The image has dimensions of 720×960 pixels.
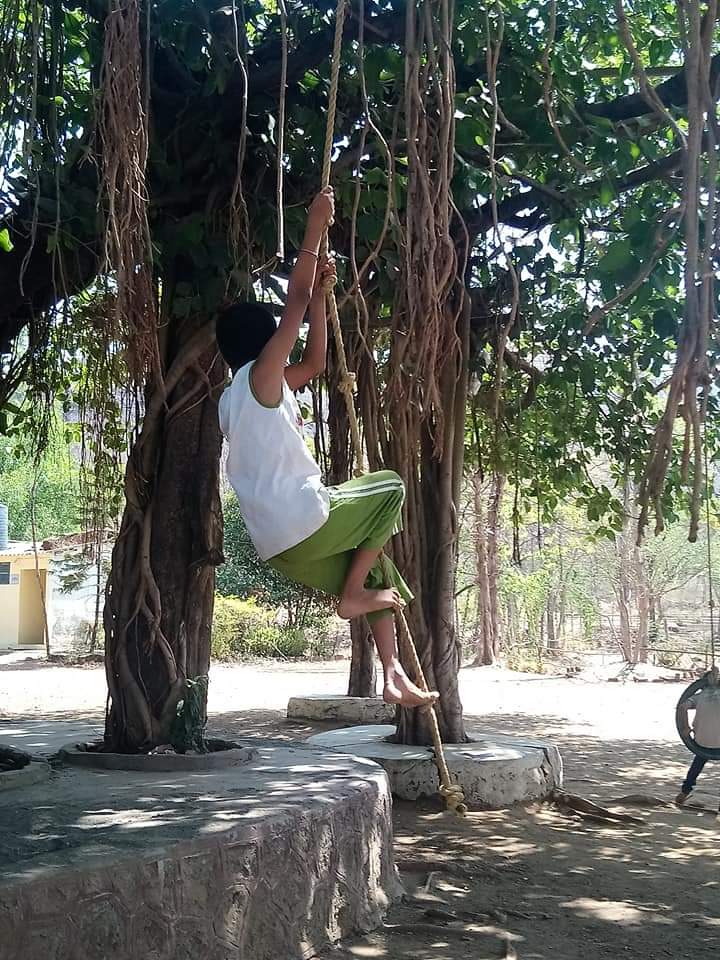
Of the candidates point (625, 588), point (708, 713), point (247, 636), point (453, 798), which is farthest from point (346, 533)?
point (625, 588)

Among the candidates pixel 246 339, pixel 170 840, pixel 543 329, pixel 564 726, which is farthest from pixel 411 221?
pixel 564 726

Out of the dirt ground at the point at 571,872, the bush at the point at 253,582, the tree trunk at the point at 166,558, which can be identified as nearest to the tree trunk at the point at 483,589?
the bush at the point at 253,582

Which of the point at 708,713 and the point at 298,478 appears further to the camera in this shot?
the point at 708,713

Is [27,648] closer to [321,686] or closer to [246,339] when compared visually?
[321,686]

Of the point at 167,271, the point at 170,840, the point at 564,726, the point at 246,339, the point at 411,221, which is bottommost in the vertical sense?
the point at 564,726

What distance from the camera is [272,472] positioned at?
127 inches

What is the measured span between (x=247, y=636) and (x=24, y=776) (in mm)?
13535

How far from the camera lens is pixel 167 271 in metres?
4.93

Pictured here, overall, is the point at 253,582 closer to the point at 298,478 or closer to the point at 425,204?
the point at 298,478

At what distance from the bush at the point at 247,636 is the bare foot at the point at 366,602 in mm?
13662

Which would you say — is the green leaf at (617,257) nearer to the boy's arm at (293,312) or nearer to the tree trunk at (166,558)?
the boy's arm at (293,312)

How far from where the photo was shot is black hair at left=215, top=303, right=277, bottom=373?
3.39m

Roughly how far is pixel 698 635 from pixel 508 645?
172 inches

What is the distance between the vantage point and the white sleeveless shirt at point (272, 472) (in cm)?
322
